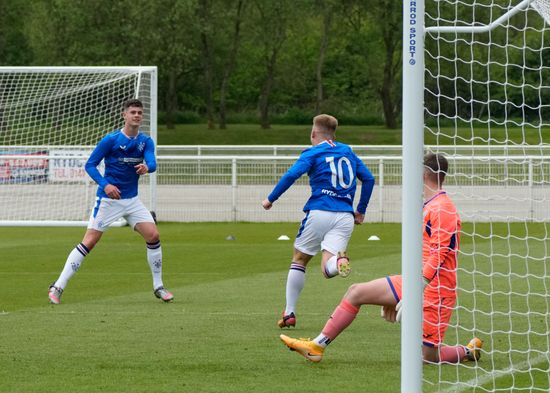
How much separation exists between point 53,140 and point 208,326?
1591 centimetres

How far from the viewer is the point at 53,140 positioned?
2594 cm

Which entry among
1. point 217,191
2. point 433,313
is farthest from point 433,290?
point 217,191

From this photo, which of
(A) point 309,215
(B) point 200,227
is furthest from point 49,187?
(A) point 309,215

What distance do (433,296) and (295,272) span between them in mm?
2530

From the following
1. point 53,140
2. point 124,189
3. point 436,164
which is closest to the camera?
point 436,164

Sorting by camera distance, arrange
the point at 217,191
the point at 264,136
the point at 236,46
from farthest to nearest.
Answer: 1. the point at 236,46
2. the point at 264,136
3. the point at 217,191

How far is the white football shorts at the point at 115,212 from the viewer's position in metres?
13.0

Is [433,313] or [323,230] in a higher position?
[323,230]

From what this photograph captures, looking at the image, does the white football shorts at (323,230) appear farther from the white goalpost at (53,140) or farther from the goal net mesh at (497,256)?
the white goalpost at (53,140)

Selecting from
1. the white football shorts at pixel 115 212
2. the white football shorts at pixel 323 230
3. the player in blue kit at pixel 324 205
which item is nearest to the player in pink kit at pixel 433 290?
the player in blue kit at pixel 324 205

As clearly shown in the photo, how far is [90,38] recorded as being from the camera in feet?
176

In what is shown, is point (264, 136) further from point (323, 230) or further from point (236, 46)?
point (323, 230)

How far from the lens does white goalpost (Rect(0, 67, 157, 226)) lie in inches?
993

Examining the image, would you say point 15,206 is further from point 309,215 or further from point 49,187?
point 309,215
